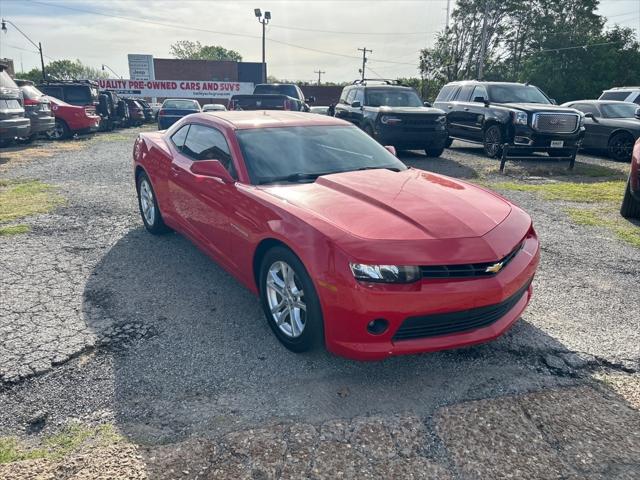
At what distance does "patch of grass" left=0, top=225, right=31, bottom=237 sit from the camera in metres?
5.58

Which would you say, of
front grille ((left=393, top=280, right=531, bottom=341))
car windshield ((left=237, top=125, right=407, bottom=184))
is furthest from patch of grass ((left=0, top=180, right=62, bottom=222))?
front grille ((left=393, top=280, right=531, bottom=341))

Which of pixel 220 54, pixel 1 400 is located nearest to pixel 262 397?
pixel 1 400

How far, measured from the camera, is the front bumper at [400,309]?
8.54ft

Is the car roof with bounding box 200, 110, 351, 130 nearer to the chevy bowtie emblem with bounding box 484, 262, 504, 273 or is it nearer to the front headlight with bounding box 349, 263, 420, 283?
the front headlight with bounding box 349, 263, 420, 283

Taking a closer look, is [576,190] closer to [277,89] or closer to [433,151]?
[433,151]

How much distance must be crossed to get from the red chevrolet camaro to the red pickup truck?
45.6 feet

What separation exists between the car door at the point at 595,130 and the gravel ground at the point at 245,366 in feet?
30.6

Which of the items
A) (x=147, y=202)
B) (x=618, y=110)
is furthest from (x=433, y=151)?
(x=147, y=202)

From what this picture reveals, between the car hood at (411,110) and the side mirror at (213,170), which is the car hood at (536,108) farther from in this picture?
the side mirror at (213,170)

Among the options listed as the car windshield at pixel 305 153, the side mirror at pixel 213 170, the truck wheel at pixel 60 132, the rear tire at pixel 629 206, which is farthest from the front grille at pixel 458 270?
the truck wheel at pixel 60 132

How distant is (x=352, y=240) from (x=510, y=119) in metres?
9.98

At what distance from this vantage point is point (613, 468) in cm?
221

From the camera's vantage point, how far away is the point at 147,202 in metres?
5.70

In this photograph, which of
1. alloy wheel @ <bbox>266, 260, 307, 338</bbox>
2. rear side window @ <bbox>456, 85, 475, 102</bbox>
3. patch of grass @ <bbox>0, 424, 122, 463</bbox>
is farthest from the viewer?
rear side window @ <bbox>456, 85, 475, 102</bbox>
